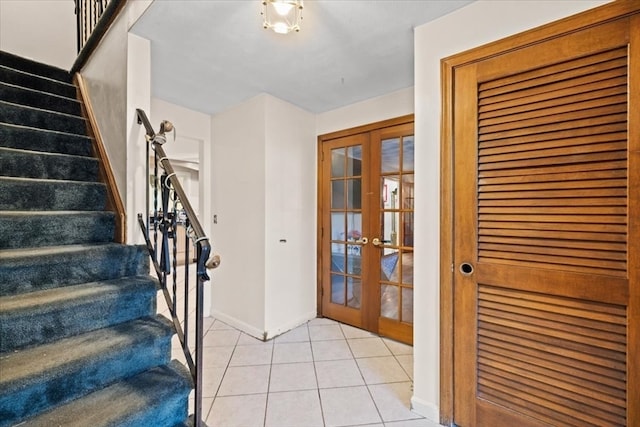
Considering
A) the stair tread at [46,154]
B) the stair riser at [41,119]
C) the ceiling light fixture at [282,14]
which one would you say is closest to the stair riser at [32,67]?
the stair riser at [41,119]

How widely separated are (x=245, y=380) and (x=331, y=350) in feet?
2.57

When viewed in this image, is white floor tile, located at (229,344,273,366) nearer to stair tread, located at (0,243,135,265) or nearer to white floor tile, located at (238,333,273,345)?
white floor tile, located at (238,333,273,345)

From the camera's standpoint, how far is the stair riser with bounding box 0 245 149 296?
4.32 feet

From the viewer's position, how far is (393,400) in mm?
1831

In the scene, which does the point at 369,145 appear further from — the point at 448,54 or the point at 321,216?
the point at 448,54

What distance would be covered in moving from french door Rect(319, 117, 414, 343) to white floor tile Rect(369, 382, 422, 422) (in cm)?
71

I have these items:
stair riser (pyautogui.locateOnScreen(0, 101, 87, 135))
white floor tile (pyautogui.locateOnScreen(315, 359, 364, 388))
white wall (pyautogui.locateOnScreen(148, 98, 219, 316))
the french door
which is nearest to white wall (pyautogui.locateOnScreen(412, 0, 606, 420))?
white floor tile (pyautogui.locateOnScreen(315, 359, 364, 388))

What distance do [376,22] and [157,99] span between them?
225 centimetres

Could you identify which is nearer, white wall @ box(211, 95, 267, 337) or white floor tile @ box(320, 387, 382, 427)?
white floor tile @ box(320, 387, 382, 427)

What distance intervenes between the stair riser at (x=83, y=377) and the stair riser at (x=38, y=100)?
208cm

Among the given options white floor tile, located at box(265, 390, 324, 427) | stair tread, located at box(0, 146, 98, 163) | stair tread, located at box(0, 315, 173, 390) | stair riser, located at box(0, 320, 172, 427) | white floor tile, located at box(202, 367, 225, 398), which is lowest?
white floor tile, located at box(265, 390, 324, 427)

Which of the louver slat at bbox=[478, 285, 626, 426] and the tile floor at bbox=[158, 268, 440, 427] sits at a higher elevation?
the louver slat at bbox=[478, 285, 626, 426]

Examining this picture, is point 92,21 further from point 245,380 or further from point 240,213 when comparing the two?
point 245,380

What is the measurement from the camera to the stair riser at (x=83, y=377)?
0.99 m
